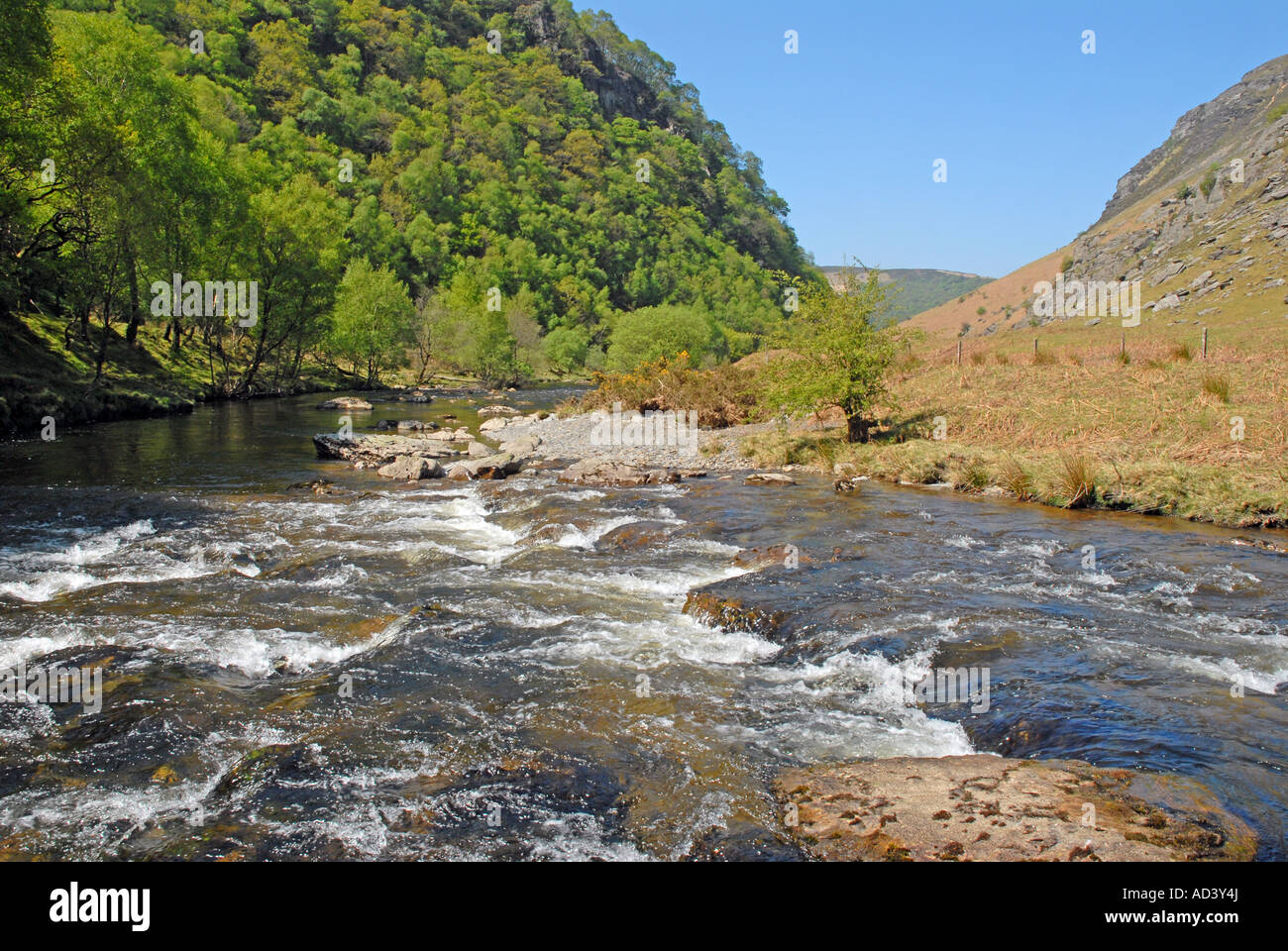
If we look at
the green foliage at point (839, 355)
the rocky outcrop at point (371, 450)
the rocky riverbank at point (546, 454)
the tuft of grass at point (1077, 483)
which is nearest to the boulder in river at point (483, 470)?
the rocky riverbank at point (546, 454)

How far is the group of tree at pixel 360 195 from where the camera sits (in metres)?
31.8

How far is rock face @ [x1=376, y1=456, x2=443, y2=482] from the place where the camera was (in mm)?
22203

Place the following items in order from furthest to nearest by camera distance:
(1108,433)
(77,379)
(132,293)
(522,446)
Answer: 1. (132,293)
2. (77,379)
3. (522,446)
4. (1108,433)

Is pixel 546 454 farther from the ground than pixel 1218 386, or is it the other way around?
pixel 1218 386

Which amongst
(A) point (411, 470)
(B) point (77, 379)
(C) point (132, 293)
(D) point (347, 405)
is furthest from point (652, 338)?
(A) point (411, 470)

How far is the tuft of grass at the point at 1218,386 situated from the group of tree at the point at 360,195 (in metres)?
13.0

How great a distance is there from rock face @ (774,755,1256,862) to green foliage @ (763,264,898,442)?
18367 mm

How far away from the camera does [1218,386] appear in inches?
858

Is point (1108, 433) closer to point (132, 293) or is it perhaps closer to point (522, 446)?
point (522, 446)

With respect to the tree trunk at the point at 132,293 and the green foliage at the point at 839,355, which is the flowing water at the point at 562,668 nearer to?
the green foliage at the point at 839,355

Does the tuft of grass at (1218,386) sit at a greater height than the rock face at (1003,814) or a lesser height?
greater

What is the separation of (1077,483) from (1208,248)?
6256 centimetres

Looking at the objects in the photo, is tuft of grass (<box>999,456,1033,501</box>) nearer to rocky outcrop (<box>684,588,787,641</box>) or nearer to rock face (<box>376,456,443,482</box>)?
rocky outcrop (<box>684,588,787,641</box>)
